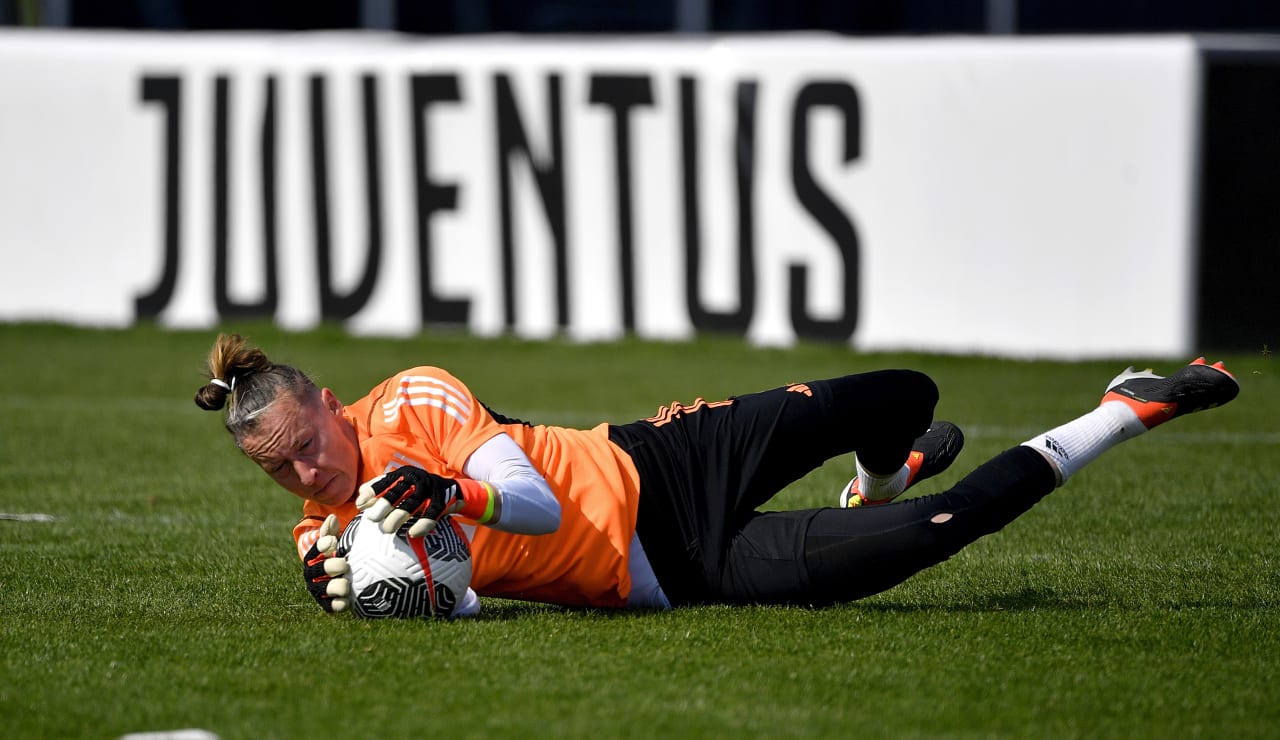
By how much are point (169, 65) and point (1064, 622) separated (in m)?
11.8

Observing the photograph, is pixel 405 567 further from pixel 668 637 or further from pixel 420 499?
pixel 668 637

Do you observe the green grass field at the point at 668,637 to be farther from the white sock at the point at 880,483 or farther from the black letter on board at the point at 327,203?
the black letter on board at the point at 327,203

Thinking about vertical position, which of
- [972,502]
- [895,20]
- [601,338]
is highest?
[895,20]

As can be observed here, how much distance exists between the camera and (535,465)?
17.0 feet

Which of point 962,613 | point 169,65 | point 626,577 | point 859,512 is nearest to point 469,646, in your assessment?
point 626,577

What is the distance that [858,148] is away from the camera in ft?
43.9

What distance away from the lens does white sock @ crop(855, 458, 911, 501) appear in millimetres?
5840

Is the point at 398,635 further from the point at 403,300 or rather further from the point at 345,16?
the point at 345,16

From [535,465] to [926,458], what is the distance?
5.30 ft

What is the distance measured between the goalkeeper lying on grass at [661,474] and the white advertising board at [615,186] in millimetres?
7753

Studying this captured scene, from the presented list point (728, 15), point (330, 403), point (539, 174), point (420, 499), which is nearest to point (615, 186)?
point (539, 174)

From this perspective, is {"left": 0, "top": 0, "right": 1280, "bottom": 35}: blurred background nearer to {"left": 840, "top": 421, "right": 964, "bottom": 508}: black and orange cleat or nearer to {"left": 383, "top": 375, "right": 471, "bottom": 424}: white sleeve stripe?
{"left": 840, "top": 421, "right": 964, "bottom": 508}: black and orange cleat

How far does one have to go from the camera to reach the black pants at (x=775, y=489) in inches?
201

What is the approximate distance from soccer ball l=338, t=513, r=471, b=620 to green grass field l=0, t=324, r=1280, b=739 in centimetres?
9
